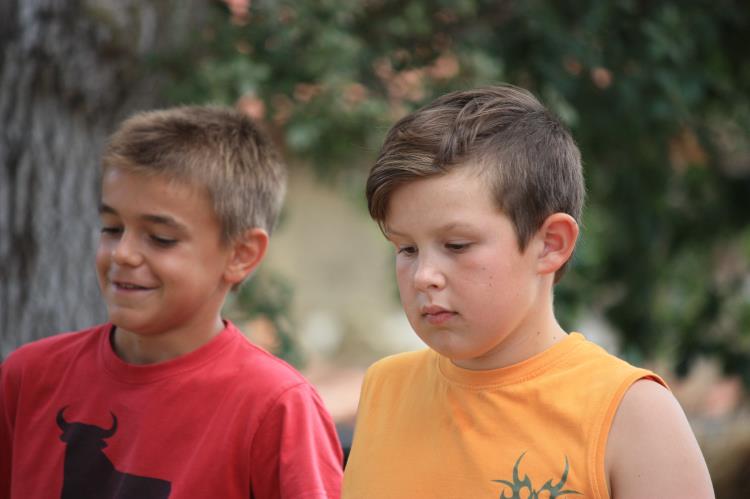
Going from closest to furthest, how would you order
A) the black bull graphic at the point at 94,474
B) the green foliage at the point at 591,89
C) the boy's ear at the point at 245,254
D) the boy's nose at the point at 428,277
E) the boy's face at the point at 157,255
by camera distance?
the boy's nose at the point at 428,277
the black bull graphic at the point at 94,474
the boy's face at the point at 157,255
the boy's ear at the point at 245,254
the green foliage at the point at 591,89

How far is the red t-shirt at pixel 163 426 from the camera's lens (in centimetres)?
205

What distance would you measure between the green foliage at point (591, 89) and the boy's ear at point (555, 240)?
122cm

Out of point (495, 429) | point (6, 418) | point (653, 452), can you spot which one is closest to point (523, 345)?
point (495, 429)

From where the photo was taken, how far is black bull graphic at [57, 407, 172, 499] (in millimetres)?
2094

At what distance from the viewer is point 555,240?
1731mm

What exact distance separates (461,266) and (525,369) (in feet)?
0.72

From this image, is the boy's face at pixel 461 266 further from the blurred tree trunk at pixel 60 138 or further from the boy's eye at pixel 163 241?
the blurred tree trunk at pixel 60 138

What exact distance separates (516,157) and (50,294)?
2.18 m

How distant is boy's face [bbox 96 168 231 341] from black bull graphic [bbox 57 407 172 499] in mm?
240

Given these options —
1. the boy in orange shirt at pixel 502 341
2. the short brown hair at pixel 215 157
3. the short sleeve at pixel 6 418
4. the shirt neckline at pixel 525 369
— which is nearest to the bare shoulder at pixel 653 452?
the boy in orange shirt at pixel 502 341

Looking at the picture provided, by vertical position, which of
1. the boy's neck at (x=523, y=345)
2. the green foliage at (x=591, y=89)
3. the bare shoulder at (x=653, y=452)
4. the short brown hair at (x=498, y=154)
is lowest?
the bare shoulder at (x=653, y=452)

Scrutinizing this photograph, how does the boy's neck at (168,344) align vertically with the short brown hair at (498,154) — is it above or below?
below

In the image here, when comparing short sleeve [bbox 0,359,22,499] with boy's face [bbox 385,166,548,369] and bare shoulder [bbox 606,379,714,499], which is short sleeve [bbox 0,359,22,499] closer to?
boy's face [bbox 385,166,548,369]

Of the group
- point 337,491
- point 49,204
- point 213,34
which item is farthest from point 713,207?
point 337,491
